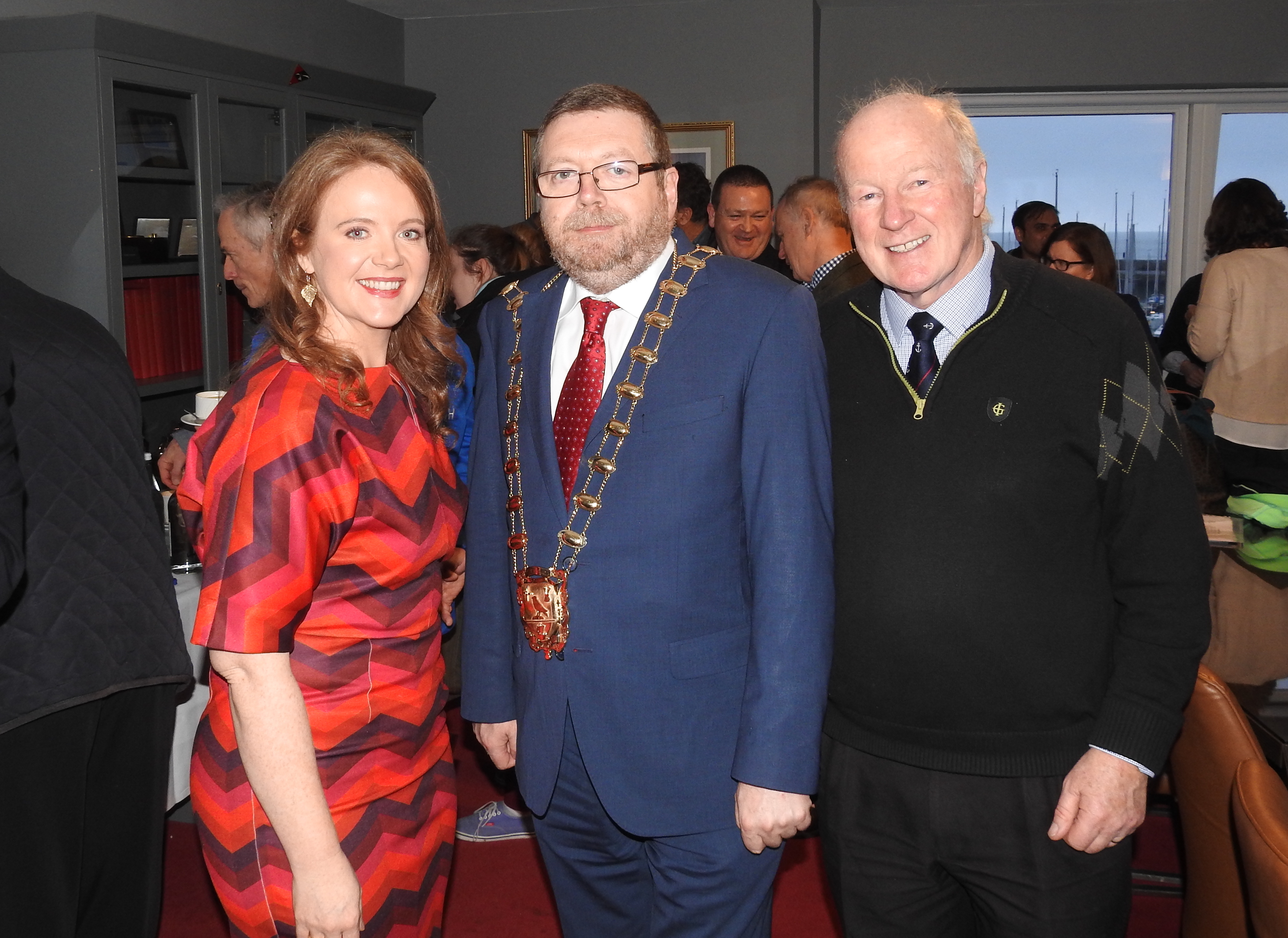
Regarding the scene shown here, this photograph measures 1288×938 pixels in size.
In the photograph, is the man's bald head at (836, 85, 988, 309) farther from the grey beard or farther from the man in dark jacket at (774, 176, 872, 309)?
the man in dark jacket at (774, 176, 872, 309)

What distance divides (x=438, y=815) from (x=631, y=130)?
40.7 inches

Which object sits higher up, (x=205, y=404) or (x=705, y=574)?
(x=205, y=404)

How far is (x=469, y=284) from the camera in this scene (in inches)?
155

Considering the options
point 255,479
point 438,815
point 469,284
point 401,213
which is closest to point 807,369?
point 401,213

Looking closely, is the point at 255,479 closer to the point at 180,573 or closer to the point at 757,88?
the point at 180,573

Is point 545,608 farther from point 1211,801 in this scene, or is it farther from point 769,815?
point 1211,801

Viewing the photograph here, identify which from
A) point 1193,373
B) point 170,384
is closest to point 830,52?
point 1193,373

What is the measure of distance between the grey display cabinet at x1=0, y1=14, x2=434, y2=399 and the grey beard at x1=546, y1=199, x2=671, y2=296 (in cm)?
294

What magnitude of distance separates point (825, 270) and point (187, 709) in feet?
7.00

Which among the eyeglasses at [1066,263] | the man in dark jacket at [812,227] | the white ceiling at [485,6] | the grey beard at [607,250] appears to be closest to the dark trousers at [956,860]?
the grey beard at [607,250]

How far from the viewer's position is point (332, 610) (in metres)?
1.45

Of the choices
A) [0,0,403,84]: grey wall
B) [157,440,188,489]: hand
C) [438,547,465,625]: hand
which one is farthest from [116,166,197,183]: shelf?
[438,547,465,625]: hand

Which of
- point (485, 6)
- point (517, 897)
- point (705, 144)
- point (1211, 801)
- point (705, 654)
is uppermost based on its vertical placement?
point (485, 6)

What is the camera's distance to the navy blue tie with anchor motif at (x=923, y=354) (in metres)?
1.59
